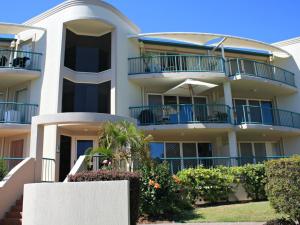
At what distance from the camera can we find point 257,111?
2322cm

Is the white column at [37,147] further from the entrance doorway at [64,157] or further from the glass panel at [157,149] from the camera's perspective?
the glass panel at [157,149]

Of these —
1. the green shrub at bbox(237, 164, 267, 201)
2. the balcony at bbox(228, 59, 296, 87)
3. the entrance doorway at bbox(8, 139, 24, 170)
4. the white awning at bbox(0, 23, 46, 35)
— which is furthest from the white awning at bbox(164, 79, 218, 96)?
the entrance doorway at bbox(8, 139, 24, 170)

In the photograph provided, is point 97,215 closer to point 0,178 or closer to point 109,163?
point 109,163

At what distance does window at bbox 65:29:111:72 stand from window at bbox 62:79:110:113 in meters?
1.27

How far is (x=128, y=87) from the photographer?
21469mm

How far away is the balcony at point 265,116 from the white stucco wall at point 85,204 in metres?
14.6

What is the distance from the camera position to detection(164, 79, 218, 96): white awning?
800 inches

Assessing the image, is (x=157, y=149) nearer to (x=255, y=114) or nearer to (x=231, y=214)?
(x=255, y=114)

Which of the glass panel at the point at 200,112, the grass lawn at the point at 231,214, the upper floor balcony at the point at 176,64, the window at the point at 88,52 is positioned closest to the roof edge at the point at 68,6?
the window at the point at 88,52

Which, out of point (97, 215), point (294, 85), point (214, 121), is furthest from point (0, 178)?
point (294, 85)

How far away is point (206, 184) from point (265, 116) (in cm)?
1066

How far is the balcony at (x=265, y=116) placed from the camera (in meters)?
21.9

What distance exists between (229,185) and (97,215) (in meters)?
9.45

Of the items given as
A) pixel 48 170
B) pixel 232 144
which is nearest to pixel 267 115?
pixel 232 144
